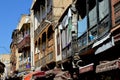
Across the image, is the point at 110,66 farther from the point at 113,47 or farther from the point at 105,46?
the point at 105,46

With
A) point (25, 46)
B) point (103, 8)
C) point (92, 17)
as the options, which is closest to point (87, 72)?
point (92, 17)

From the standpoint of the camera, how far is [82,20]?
66.3ft

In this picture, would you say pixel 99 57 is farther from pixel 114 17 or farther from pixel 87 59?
pixel 114 17

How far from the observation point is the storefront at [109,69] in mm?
12927

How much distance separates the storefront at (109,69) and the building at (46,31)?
10982 mm

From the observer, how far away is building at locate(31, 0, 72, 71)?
29531 millimetres

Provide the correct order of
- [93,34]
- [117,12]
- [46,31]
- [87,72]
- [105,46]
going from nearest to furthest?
[117,12] < [105,46] < [93,34] < [87,72] < [46,31]

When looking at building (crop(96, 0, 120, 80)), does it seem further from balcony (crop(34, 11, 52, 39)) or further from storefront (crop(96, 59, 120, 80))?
balcony (crop(34, 11, 52, 39))

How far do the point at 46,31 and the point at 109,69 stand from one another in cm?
1864

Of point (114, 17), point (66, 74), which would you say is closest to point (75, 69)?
point (66, 74)

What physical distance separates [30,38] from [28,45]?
2.32 metres

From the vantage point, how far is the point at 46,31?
3175 cm

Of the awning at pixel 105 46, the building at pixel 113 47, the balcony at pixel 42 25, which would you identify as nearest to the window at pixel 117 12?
the building at pixel 113 47

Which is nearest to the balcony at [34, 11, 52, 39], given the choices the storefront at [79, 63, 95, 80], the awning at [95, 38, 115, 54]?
the storefront at [79, 63, 95, 80]
